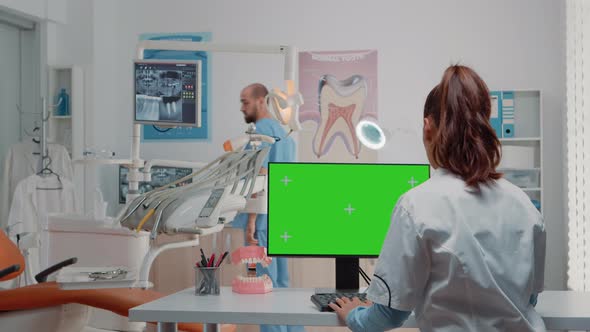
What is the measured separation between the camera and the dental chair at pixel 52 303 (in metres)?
2.43

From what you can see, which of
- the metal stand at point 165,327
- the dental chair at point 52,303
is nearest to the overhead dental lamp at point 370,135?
the dental chair at point 52,303

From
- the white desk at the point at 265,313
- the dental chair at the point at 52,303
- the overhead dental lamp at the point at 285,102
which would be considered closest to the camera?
the white desk at the point at 265,313

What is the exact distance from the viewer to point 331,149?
4625 mm

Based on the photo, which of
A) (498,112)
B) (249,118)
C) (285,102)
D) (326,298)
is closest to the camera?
(326,298)

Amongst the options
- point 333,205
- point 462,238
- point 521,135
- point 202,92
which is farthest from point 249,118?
point 462,238

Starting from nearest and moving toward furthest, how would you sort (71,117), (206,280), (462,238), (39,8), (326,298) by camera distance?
1. (462,238)
2. (326,298)
3. (206,280)
4. (39,8)
5. (71,117)

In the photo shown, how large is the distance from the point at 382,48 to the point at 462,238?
345cm

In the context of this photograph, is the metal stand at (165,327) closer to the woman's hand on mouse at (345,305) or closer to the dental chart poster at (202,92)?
the woman's hand on mouse at (345,305)

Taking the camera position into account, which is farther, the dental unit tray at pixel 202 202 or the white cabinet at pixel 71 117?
the white cabinet at pixel 71 117

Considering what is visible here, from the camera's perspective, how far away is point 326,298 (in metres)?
1.81

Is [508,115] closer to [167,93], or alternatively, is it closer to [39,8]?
[167,93]

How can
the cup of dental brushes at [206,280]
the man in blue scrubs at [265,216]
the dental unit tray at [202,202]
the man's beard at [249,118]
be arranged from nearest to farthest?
the dental unit tray at [202,202], the cup of dental brushes at [206,280], the man in blue scrubs at [265,216], the man's beard at [249,118]

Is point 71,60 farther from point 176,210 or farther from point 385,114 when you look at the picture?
point 176,210

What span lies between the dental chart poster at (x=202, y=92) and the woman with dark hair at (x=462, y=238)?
3557mm
